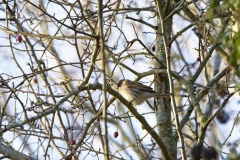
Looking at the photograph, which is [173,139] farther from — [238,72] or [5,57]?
[5,57]

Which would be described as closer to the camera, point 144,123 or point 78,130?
point 144,123

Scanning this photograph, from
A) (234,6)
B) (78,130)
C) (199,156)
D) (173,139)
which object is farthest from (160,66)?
(234,6)

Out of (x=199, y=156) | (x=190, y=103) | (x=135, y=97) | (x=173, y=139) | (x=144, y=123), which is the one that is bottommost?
(x=199, y=156)

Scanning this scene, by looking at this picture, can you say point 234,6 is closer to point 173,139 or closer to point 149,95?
point 173,139

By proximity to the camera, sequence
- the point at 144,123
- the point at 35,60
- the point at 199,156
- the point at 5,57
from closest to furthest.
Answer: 1. the point at 199,156
2. the point at 144,123
3. the point at 35,60
4. the point at 5,57

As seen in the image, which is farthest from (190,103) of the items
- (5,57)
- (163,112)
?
(5,57)

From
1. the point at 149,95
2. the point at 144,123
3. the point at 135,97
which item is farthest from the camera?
the point at 135,97

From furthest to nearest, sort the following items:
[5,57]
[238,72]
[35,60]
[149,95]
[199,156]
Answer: [5,57]
[149,95]
[35,60]
[238,72]
[199,156]

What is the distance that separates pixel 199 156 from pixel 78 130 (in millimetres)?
2952

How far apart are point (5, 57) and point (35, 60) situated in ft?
11.2

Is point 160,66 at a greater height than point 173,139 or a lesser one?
greater

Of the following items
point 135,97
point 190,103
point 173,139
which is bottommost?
point 173,139

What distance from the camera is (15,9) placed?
263 inches

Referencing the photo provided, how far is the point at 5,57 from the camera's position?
9.56m
